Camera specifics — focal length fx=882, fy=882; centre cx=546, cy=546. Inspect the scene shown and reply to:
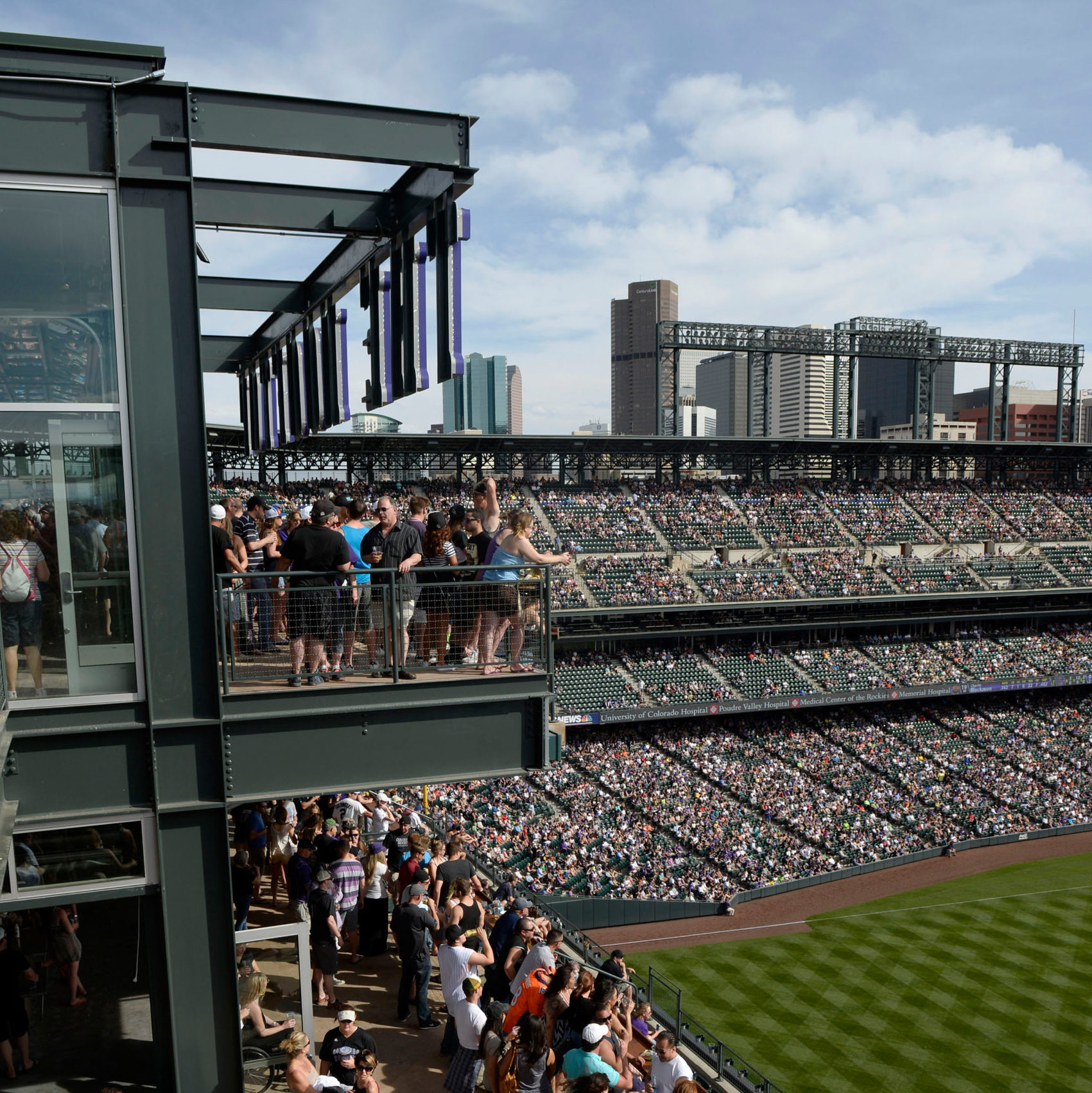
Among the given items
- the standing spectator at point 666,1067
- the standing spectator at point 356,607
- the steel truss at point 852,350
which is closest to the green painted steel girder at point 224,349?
the standing spectator at point 356,607

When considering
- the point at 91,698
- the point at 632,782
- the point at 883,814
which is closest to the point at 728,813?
the point at 632,782

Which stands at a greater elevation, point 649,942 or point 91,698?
point 91,698

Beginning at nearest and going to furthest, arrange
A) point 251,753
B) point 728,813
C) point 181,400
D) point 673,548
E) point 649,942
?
point 181,400, point 251,753, point 649,942, point 728,813, point 673,548

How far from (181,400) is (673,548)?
34.5 meters

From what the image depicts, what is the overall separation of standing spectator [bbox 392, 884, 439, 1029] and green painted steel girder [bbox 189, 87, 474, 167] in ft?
18.9

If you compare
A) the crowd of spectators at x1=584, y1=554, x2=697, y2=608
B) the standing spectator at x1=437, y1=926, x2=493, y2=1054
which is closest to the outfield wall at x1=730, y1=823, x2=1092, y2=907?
the crowd of spectators at x1=584, y1=554, x2=697, y2=608

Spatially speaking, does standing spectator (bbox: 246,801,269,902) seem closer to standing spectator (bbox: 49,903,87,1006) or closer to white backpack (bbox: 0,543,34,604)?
standing spectator (bbox: 49,903,87,1006)

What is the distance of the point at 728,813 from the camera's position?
27.8m

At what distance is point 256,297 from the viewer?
11.1 meters

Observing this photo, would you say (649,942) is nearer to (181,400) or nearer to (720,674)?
(720,674)

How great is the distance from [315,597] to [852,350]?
47.1m

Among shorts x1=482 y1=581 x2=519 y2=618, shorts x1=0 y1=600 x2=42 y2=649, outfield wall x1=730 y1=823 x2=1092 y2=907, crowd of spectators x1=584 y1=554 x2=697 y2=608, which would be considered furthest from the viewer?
crowd of spectators x1=584 y1=554 x2=697 y2=608

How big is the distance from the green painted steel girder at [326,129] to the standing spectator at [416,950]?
18.9 ft

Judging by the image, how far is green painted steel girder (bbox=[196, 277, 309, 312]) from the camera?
1092cm
